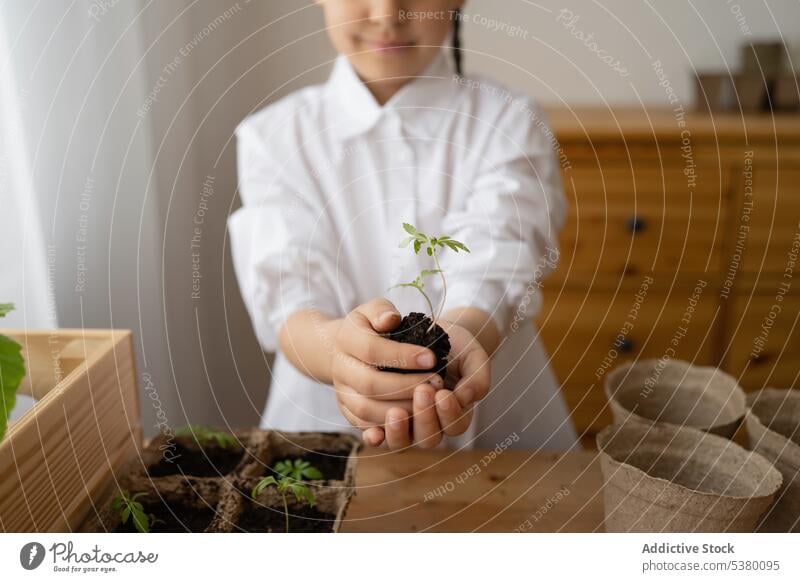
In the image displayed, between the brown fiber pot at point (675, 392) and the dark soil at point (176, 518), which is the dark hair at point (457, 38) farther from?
the dark soil at point (176, 518)

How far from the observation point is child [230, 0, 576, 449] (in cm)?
50

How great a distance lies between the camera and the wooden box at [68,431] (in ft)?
1.25

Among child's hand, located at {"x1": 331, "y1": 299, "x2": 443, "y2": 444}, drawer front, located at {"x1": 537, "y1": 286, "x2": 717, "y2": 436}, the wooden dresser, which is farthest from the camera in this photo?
drawer front, located at {"x1": 537, "y1": 286, "x2": 717, "y2": 436}

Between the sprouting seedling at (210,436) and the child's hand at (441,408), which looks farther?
the sprouting seedling at (210,436)

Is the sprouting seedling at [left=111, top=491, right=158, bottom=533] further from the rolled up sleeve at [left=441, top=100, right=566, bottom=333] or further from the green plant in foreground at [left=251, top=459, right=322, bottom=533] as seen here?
the rolled up sleeve at [left=441, top=100, right=566, bottom=333]

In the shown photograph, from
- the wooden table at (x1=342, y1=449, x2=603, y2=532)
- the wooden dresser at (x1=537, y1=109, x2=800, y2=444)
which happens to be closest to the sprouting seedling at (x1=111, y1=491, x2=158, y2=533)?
the wooden table at (x1=342, y1=449, x2=603, y2=532)

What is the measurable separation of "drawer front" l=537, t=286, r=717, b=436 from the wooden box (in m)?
0.74

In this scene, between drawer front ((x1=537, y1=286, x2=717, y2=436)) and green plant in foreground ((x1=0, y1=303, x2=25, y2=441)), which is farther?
drawer front ((x1=537, y1=286, x2=717, y2=436))

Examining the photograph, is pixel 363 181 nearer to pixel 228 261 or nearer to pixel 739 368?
pixel 228 261

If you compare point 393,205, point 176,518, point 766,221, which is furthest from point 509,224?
point 766,221

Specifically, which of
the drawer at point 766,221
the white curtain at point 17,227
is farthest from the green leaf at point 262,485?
the drawer at point 766,221

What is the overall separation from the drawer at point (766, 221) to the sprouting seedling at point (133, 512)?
91 cm
